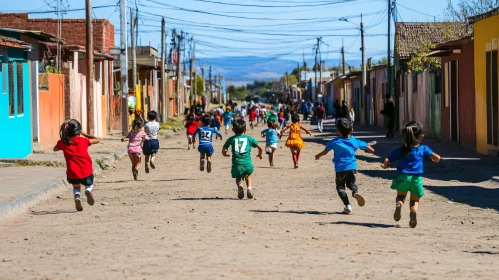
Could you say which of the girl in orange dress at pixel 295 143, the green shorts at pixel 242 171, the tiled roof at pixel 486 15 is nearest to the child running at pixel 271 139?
the girl in orange dress at pixel 295 143

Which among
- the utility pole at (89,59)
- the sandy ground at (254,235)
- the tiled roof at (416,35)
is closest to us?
the sandy ground at (254,235)

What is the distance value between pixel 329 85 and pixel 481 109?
74640 mm

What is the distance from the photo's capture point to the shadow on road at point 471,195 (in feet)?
50.2

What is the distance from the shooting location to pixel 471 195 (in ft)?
54.7

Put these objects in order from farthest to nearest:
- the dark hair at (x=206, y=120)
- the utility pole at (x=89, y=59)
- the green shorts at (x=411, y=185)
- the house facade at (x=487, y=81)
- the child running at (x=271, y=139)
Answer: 1. the utility pole at (x=89, y=59)
2. the house facade at (x=487, y=81)
3. the child running at (x=271, y=139)
4. the dark hair at (x=206, y=120)
5. the green shorts at (x=411, y=185)

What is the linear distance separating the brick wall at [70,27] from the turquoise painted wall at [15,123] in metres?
20.9

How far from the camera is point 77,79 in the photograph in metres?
35.5

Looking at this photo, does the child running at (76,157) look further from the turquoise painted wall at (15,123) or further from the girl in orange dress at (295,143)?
the turquoise painted wall at (15,123)

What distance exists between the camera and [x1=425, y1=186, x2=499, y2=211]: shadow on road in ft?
50.2

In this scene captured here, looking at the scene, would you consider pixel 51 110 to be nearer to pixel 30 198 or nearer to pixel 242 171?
pixel 30 198

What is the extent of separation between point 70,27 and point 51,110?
61.8 feet

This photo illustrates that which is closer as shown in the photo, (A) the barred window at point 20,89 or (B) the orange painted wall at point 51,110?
(A) the barred window at point 20,89

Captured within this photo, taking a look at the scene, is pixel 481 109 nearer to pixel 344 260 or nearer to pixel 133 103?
pixel 344 260

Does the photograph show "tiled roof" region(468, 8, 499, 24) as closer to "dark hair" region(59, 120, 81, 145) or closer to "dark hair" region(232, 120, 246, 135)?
"dark hair" region(232, 120, 246, 135)
